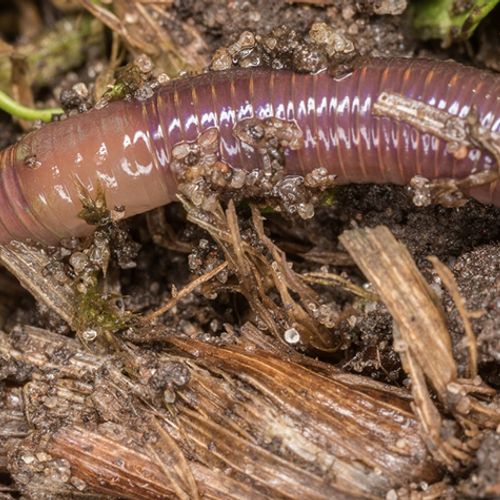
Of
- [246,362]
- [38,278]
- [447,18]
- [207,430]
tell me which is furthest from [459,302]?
[38,278]

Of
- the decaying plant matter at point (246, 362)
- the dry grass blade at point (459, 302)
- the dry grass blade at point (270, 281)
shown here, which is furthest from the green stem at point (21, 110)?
the dry grass blade at point (459, 302)

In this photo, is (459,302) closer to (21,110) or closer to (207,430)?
(207,430)

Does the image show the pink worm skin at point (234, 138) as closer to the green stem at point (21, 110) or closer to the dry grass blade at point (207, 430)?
the green stem at point (21, 110)

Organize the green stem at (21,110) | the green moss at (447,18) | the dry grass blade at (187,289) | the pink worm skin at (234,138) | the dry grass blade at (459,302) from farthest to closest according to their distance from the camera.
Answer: the green stem at (21,110) → the green moss at (447,18) → the dry grass blade at (187,289) → the pink worm skin at (234,138) → the dry grass blade at (459,302)

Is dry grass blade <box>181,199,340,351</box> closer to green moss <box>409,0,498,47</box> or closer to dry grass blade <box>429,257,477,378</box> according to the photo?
dry grass blade <box>429,257,477,378</box>

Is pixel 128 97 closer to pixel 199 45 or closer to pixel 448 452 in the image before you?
pixel 199 45

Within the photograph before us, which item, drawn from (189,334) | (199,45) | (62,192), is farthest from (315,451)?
(199,45)

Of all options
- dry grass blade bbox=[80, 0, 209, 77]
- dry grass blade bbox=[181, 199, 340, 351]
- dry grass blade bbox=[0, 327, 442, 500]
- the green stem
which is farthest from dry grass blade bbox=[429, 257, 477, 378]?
the green stem
